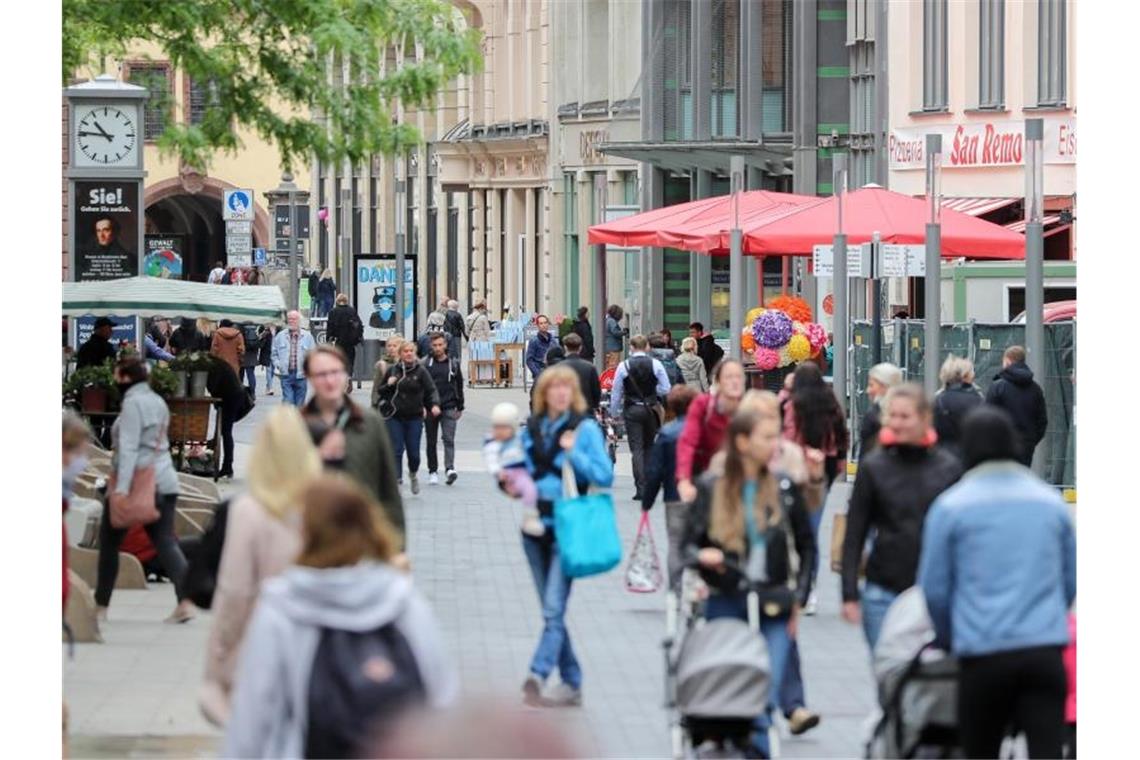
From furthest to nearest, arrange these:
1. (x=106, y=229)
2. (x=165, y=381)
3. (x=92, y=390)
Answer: (x=106, y=229), (x=165, y=381), (x=92, y=390)

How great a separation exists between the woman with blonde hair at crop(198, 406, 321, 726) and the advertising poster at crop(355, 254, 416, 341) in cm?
3451

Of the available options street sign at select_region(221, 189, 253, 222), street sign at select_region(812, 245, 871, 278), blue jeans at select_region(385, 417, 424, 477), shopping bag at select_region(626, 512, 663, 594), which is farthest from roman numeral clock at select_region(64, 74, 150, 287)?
street sign at select_region(221, 189, 253, 222)

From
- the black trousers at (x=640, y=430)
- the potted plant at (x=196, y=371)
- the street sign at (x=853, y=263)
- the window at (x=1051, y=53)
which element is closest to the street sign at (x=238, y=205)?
the window at (x=1051, y=53)

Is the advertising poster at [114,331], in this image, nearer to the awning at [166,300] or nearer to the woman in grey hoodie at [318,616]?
the awning at [166,300]

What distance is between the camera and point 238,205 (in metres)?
48.9

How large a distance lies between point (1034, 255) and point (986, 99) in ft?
53.0

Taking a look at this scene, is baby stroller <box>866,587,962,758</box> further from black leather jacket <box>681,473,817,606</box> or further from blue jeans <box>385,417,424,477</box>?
blue jeans <box>385,417,424,477</box>

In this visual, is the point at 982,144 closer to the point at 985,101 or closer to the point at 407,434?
the point at 985,101

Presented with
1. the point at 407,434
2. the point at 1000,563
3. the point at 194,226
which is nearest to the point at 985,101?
the point at 407,434

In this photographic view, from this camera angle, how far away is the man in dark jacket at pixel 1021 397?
70.7ft
